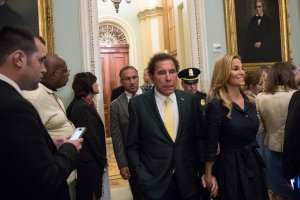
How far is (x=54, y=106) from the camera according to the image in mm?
2941

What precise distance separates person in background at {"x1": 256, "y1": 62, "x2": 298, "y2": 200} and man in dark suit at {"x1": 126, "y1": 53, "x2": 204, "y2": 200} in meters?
1.47

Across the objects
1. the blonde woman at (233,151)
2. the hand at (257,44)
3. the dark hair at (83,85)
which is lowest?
the blonde woman at (233,151)

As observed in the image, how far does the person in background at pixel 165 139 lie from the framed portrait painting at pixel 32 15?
2942 mm

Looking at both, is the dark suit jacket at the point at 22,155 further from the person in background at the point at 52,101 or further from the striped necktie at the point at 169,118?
the striped necktie at the point at 169,118

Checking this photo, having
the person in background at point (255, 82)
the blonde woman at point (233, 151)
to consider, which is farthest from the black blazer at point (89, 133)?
the person in background at point (255, 82)

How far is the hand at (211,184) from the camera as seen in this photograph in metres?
2.73

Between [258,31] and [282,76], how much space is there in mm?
3219

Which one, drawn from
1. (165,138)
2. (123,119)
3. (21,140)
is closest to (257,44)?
(123,119)

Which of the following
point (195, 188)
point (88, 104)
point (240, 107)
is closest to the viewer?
point (195, 188)

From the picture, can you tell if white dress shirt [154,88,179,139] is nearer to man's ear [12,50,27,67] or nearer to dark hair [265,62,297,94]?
man's ear [12,50,27,67]

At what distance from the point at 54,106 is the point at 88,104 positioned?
1.19m

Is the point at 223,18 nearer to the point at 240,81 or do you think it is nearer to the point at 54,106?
the point at 240,81

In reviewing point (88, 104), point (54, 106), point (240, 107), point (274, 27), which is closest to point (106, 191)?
point (88, 104)

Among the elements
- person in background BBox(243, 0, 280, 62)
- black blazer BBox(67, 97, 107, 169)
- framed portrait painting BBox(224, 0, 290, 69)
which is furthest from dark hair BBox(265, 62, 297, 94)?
person in background BBox(243, 0, 280, 62)
